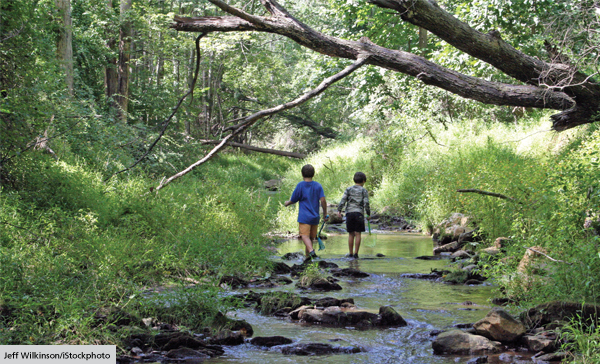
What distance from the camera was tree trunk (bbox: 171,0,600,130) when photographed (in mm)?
7797

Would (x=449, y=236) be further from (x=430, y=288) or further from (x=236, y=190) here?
(x=236, y=190)

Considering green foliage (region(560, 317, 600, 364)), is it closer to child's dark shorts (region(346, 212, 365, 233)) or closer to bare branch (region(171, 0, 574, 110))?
bare branch (region(171, 0, 574, 110))

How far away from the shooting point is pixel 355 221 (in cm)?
1018

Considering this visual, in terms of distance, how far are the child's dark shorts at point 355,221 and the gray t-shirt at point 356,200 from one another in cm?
9

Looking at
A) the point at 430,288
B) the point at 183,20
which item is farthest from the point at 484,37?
the point at 183,20

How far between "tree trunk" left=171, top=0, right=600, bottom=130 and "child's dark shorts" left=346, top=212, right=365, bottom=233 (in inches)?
118

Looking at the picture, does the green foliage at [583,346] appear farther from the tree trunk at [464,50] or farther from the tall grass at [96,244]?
the tree trunk at [464,50]

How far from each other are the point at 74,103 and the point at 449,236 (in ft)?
31.4

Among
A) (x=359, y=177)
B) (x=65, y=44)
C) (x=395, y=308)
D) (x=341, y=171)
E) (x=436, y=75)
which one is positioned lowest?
(x=395, y=308)

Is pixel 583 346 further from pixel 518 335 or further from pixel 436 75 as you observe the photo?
pixel 436 75

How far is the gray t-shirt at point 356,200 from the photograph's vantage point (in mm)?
10188

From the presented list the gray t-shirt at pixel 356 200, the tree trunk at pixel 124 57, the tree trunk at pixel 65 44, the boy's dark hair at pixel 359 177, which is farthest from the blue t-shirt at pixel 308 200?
the tree trunk at pixel 124 57

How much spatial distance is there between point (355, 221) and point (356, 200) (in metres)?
0.44

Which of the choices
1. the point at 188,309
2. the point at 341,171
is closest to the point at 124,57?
the point at 341,171
